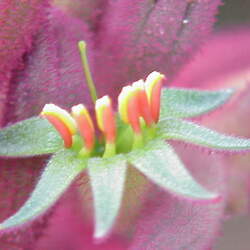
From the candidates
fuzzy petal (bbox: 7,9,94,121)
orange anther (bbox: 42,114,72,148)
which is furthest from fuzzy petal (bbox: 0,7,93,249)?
orange anther (bbox: 42,114,72,148)

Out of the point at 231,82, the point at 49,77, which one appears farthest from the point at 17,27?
the point at 231,82

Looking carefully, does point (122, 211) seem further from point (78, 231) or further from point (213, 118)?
point (213, 118)

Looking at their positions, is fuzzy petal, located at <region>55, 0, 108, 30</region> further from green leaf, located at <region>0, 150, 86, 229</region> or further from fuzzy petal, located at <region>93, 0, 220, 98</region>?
green leaf, located at <region>0, 150, 86, 229</region>

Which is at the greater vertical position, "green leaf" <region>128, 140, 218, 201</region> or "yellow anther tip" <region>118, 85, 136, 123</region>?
"yellow anther tip" <region>118, 85, 136, 123</region>

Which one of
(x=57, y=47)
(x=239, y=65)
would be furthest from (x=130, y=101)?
(x=239, y=65)

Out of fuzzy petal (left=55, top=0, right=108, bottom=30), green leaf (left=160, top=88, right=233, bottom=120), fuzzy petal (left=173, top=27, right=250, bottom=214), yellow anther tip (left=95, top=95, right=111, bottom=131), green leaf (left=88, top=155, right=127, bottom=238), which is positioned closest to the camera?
green leaf (left=88, top=155, right=127, bottom=238)
